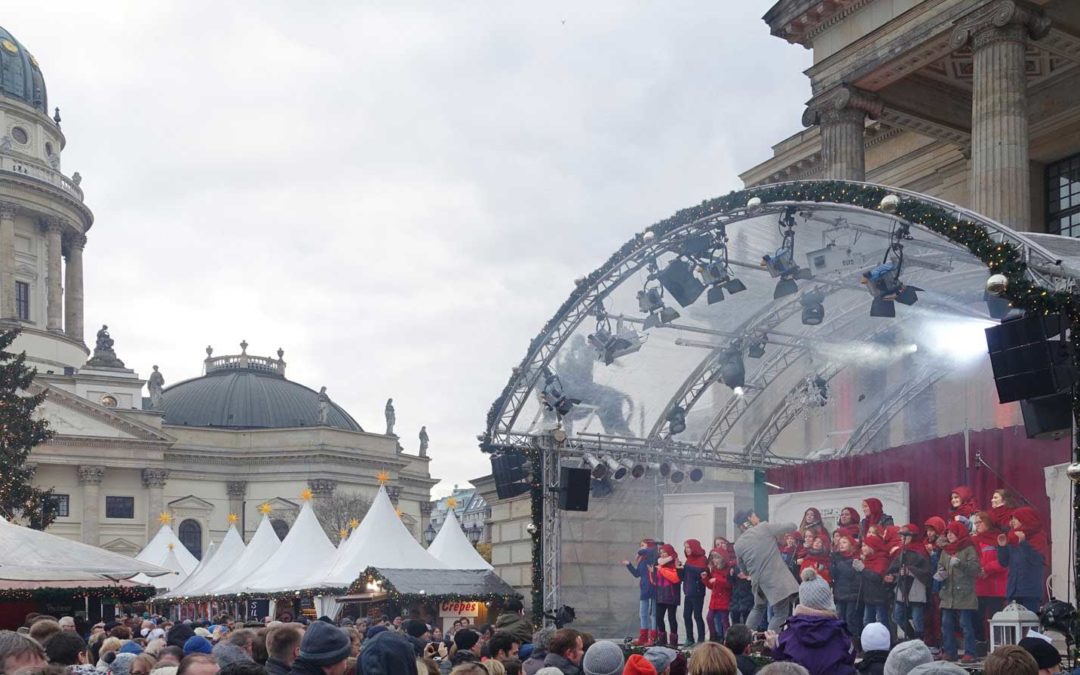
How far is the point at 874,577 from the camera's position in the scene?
1703cm

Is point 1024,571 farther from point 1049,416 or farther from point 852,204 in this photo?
point 852,204

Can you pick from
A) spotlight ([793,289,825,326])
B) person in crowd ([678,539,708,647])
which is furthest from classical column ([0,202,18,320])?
spotlight ([793,289,825,326])

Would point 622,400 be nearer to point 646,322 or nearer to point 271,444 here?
point 646,322

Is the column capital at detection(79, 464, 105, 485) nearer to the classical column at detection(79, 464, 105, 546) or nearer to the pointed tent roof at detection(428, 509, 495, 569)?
the classical column at detection(79, 464, 105, 546)

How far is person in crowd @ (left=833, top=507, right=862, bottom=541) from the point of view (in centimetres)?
1756

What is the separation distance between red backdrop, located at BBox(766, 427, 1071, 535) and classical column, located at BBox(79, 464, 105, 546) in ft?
164

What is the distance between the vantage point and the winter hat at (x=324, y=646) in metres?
5.98

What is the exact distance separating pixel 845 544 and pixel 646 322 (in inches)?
172

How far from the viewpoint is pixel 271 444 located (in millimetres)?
70000

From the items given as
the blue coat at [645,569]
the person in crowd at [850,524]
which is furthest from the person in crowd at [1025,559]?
the blue coat at [645,569]

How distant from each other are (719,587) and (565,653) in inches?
462

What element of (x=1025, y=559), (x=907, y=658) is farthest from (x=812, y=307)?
(x=907, y=658)

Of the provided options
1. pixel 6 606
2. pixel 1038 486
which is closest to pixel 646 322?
pixel 1038 486

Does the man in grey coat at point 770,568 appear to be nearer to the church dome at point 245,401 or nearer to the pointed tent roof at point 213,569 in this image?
the pointed tent roof at point 213,569
